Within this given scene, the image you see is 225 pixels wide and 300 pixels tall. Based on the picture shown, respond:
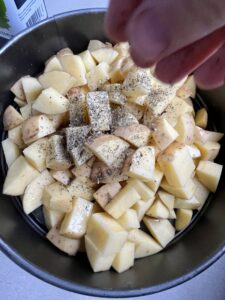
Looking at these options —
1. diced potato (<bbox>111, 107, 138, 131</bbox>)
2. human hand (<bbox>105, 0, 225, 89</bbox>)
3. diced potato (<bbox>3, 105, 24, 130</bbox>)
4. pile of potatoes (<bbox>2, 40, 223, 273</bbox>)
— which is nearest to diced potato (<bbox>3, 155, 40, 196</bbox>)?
pile of potatoes (<bbox>2, 40, 223, 273</bbox>)

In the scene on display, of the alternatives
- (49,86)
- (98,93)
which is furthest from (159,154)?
(49,86)

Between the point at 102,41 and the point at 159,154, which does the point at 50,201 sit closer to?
the point at 159,154

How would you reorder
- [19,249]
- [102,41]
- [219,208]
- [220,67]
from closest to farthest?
[220,67], [19,249], [219,208], [102,41]

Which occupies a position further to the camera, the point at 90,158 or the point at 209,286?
the point at 209,286

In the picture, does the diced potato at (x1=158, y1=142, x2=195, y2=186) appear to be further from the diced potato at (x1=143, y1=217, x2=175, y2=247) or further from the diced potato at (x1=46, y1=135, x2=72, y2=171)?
the diced potato at (x1=46, y1=135, x2=72, y2=171)

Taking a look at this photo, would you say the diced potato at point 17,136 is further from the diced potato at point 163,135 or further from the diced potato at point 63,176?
the diced potato at point 163,135

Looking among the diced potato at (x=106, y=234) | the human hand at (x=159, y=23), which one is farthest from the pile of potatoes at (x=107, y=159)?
the human hand at (x=159, y=23)

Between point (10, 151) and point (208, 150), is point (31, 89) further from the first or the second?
point (208, 150)
